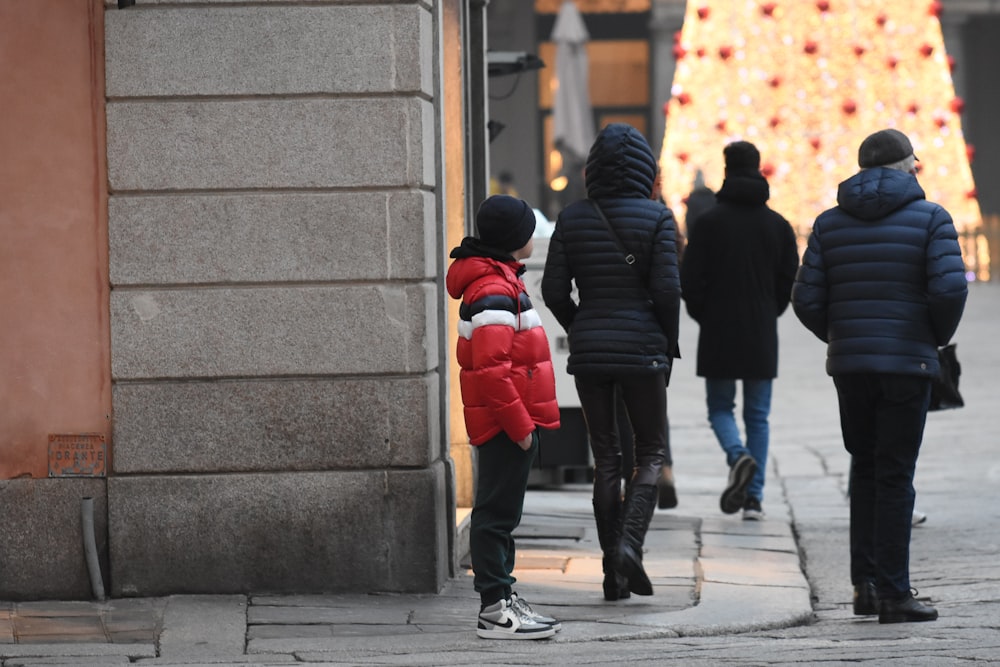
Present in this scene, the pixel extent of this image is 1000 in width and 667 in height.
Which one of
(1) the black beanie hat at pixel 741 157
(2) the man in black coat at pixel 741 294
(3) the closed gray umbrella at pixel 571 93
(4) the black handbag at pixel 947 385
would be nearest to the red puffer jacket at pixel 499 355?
(4) the black handbag at pixel 947 385

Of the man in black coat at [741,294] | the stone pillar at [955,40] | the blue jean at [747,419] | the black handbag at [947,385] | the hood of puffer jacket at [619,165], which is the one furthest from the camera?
the stone pillar at [955,40]

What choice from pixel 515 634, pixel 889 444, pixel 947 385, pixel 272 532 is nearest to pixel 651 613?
pixel 515 634

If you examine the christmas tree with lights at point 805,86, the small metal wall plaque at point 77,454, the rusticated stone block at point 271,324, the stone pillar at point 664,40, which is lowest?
the small metal wall plaque at point 77,454

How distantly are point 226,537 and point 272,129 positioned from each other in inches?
62.6

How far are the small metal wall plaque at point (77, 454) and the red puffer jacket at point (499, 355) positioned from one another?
1.63 metres

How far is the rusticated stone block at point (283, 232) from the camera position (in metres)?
7.45

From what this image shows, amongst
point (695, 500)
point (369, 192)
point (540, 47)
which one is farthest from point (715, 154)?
point (369, 192)

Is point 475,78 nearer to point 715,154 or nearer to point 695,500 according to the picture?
point 695,500

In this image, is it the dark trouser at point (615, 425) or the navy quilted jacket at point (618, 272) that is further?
the dark trouser at point (615, 425)

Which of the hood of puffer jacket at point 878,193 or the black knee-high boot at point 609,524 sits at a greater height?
the hood of puffer jacket at point 878,193

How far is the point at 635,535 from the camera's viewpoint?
7.35 meters

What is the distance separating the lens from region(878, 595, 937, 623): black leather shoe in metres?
6.98

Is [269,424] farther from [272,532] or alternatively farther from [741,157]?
[741,157]

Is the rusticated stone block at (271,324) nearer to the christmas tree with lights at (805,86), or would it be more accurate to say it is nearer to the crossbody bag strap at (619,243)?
the crossbody bag strap at (619,243)
